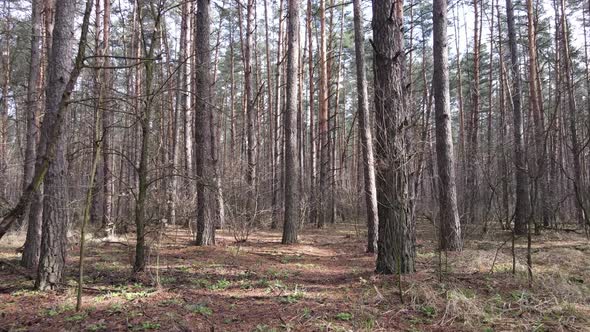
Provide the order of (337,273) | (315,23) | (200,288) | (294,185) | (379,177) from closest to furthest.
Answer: (200,288), (379,177), (337,273), (294,185), (315,23)

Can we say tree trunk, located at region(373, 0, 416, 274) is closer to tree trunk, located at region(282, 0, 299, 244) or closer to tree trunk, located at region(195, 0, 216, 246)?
tree trunk, located at region(195, 0, 216, 246)

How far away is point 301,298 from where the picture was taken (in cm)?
485

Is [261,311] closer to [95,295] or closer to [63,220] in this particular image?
[95,295]

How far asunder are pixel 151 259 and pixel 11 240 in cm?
522

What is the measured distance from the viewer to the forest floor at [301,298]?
12.8ft

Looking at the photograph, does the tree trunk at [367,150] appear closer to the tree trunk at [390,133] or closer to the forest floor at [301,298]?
the forest floor at [301,298]

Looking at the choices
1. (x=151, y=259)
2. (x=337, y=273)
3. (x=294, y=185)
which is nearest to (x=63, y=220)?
(x=151, y=259)

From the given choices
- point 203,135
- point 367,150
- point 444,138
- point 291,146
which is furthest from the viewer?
point 291,146

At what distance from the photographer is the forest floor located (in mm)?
3912

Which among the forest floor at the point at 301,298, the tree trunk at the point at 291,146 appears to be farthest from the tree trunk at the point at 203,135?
the tree trunk at the point at 291,146

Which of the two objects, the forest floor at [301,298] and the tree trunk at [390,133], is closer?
the forest floor at [301,298]

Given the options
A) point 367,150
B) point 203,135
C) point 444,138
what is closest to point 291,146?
point 367,150

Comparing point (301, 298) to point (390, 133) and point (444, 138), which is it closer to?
point (390, 133)

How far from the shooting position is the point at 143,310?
4.19 m
